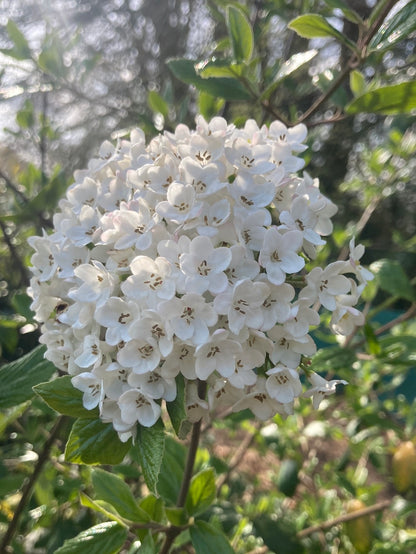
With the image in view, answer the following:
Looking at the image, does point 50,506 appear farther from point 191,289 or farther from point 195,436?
point 191,289

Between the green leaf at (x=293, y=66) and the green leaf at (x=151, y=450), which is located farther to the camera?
the green leaf at (x=293, y=66)

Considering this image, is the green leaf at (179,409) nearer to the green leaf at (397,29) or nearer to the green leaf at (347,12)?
the green leaf at (397,29)

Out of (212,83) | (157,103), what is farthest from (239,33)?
(157,103)

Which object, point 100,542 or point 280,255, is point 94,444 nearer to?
point 100,542

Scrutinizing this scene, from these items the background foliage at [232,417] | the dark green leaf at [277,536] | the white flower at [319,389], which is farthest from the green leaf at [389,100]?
the dark green leaf at [277,536]

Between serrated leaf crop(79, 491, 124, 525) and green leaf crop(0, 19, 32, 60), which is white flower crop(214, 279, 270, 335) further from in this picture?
green leaf crop(0, 19, 32, 60)
